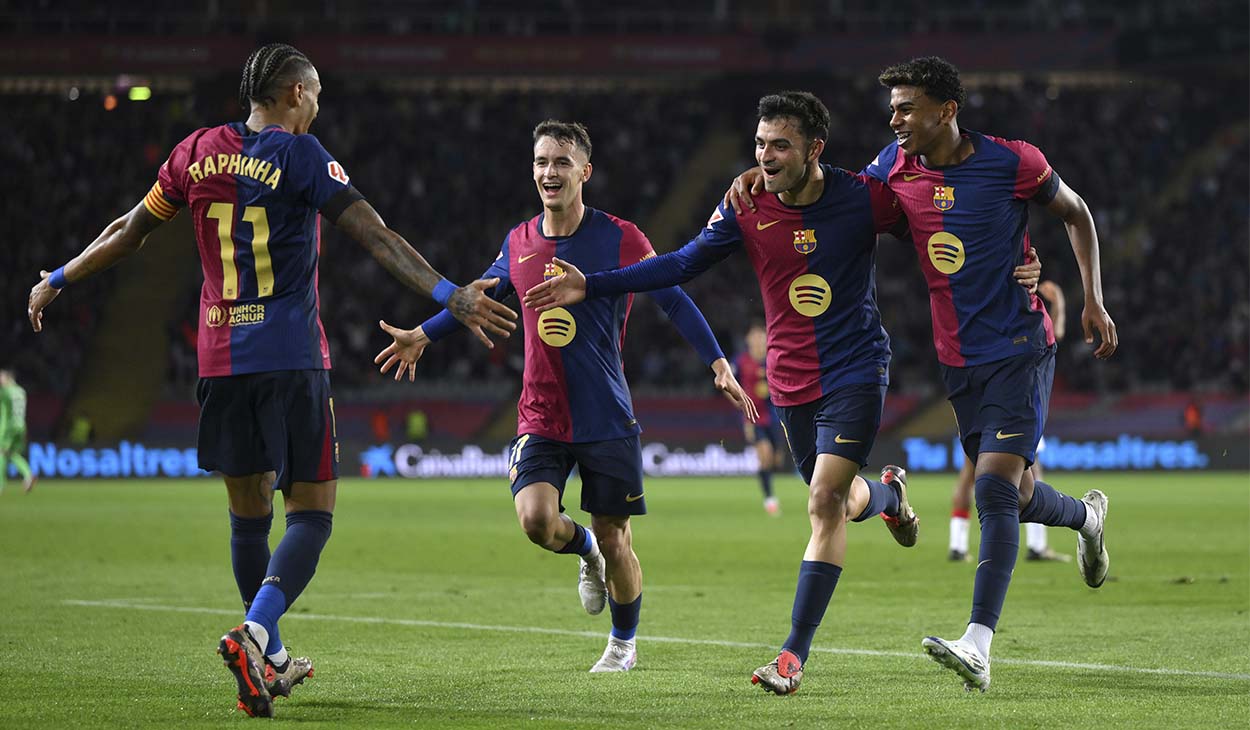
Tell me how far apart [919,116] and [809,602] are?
2.01 meters

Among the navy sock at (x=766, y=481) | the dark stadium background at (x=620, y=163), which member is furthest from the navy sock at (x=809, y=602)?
the dark stadium background at (x=620, y=163)

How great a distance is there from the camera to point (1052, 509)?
303 inches

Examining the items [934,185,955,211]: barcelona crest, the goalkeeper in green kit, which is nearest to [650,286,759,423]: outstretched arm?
[934,185,955,211]: barcelona crest

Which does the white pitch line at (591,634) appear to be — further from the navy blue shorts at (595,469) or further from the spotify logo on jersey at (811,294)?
the spotify logo on jersey at (811,294)

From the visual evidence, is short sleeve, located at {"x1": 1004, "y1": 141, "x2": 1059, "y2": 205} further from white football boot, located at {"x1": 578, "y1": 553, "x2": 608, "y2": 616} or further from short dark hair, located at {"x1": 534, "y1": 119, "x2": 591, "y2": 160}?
white football boot, located at {"x1": 578, "y1": 553, "x2": 608, "y2": 616}

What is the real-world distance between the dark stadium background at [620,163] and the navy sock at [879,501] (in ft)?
75.9

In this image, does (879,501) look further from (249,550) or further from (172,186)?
(172,186)

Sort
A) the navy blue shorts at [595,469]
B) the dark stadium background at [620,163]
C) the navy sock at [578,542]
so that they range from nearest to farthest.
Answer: the navy blue shorts at [595,469], the navy sock at [578,542], the dark stadium background at [620,163]

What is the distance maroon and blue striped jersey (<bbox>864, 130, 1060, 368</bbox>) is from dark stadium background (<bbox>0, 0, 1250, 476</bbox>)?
79.7ft

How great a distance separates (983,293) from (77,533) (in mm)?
13052

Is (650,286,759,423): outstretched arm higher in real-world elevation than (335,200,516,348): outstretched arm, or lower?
lower

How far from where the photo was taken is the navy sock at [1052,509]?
7551mm

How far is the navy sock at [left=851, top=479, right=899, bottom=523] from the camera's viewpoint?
312 inches

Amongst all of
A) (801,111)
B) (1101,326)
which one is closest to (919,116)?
(801,111)
